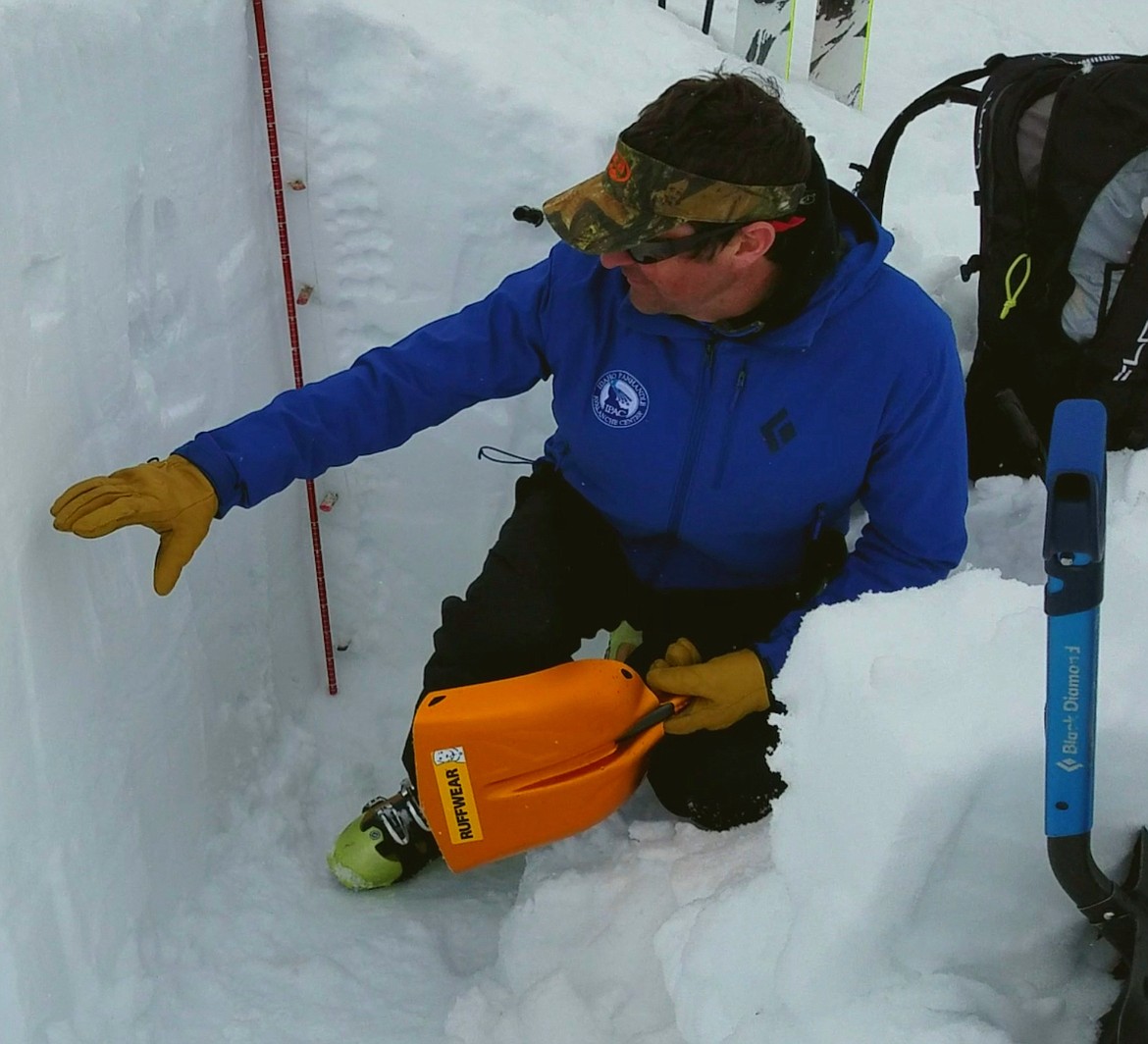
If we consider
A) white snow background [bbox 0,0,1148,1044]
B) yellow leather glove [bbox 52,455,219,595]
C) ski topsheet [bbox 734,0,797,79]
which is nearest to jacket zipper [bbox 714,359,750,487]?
white snow background [bbox 0,0,1148,1044]

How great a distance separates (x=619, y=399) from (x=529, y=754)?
1.71 ft

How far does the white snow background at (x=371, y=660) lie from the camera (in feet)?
3.35

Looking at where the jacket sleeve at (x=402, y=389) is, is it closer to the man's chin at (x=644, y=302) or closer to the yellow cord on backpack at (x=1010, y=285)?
the man's chin at (x=644, y=302)

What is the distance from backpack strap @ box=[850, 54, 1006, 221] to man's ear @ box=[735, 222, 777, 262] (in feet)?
2.65

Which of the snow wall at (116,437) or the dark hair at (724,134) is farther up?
the dark hair at (724,134)

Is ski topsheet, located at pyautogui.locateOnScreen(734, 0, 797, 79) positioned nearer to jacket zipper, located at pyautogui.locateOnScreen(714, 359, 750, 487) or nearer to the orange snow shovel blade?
jacket zipper, located at pyautogui.locateOnScreen(714, 359, 750, 487)

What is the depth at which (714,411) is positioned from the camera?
5.46 ft

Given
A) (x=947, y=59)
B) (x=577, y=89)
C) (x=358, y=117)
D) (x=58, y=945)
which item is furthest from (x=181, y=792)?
(x=947, y=59)

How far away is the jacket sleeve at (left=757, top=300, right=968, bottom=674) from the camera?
5.39 feet

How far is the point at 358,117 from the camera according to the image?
225 centimetres

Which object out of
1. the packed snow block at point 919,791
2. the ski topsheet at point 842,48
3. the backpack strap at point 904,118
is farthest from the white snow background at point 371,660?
the ski topsheet at point 842,48

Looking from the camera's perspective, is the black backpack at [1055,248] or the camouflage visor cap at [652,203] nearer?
the camouflage visor cap at [652,203]

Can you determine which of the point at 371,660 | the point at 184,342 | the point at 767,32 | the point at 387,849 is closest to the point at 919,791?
the point at 387,849

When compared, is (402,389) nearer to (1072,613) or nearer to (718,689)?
(718,689)
